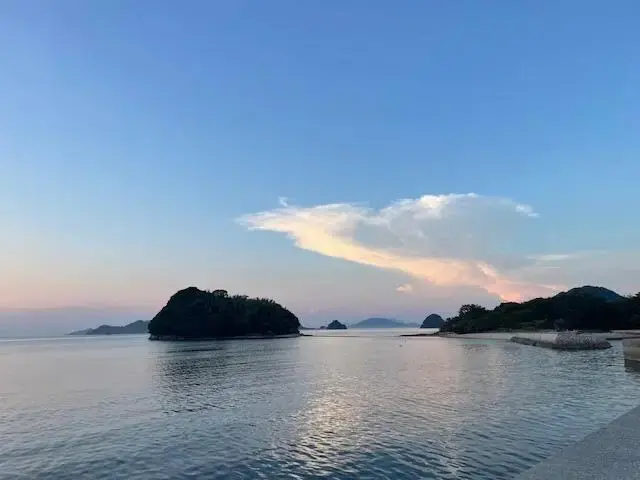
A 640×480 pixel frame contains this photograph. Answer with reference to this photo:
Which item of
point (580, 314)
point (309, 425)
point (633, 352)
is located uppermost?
point (580, 314)

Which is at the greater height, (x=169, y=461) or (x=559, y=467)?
(x=559, y=467)

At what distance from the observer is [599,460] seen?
13844 mm

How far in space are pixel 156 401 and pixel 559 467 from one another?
29.9 meters

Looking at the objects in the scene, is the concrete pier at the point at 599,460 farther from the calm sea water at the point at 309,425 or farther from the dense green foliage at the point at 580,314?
the dense green foliage at the point at 580,314

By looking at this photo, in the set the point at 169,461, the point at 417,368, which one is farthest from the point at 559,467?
the point at 417,368

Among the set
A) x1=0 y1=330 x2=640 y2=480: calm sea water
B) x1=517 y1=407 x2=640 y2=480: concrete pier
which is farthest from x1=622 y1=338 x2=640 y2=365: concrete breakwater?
x1=517 y1=407 x2=640 y2=480: concrete pier

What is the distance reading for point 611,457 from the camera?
14023mm

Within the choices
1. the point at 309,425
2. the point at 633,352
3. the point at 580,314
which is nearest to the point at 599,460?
the point at 309,425

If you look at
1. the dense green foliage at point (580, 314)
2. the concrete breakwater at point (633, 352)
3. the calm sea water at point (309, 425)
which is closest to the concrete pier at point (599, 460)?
the calm sea water at point (309, 425)

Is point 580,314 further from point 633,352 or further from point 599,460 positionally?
point 599,460

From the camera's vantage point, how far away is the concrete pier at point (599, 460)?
41.1 ft

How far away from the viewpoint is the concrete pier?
41.1 ft

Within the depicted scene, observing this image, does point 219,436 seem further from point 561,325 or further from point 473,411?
point 561,325

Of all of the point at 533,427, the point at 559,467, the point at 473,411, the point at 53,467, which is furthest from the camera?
the point at 473,411
